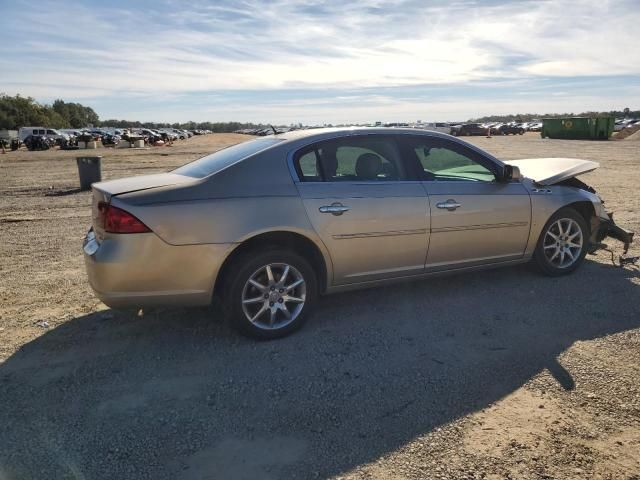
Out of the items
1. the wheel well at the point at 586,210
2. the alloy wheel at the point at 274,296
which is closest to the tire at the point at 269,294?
the alloy wheel at the point at 274,296

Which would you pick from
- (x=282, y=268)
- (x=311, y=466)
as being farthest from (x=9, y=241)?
(x=311, y=466)

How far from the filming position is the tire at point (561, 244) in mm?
5508

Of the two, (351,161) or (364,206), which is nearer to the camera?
(364,206)

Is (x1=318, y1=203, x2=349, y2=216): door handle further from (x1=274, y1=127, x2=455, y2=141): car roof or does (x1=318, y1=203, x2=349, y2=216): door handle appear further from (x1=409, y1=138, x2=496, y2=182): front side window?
(x1=409, y1=138, x2=496, y2=182): front side window

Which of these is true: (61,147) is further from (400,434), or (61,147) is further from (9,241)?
(400,434)

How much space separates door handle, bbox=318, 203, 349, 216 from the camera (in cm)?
424

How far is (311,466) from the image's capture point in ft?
8.84

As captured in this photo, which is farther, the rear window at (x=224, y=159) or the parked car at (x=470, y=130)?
the parked car at (x=470, y=130)

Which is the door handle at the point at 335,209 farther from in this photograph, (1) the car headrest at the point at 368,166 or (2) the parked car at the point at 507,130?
(2) the parked car at the point at 507,130

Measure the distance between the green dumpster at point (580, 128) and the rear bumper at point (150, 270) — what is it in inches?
1973

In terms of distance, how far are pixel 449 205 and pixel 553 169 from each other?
1.90 meters

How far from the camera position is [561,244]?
5.60m

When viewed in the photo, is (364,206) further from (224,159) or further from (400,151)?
(224,159)

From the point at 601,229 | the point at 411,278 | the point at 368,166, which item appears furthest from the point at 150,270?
the point at 601,229
